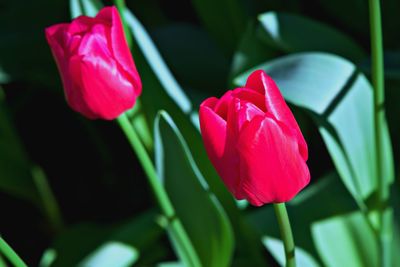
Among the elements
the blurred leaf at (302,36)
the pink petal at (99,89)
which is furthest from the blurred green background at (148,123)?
the pink petal at (99,89)

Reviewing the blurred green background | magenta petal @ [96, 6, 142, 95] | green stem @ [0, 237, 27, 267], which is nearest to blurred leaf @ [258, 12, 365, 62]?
the blurred green background

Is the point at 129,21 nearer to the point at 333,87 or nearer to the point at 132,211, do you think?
the point at 333,87

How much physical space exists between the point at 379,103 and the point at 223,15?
46 cm

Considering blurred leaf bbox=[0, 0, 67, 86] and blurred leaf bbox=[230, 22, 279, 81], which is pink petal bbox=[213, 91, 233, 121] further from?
blurred leaf bbox=[0, 0, 67, 86]

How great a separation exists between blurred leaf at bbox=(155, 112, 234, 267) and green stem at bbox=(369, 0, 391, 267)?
162mm

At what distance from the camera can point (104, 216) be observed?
122 centimetres

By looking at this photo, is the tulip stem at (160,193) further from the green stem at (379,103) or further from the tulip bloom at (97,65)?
the green stem at (379,103)

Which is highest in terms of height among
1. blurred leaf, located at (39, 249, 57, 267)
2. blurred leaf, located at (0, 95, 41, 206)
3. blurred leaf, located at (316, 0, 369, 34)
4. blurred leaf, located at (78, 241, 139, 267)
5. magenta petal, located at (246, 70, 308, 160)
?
magenta petal, located at (246, 70, 308, 160)

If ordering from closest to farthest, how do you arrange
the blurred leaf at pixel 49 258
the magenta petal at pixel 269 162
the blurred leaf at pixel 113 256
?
the magenta petal at pixel 269 162, the blurred leaf at pixel 113 256, the blurred leaf at pixel 49 258

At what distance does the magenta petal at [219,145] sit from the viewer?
494 mm

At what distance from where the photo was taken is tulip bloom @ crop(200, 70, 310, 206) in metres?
0.49

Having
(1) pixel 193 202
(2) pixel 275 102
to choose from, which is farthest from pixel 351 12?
(2) pixel 275 102

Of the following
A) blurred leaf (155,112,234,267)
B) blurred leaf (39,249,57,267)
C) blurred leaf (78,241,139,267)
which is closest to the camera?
blurred leaf (155,112,234,267)

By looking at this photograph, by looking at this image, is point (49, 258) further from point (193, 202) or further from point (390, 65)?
point (390, 65)
